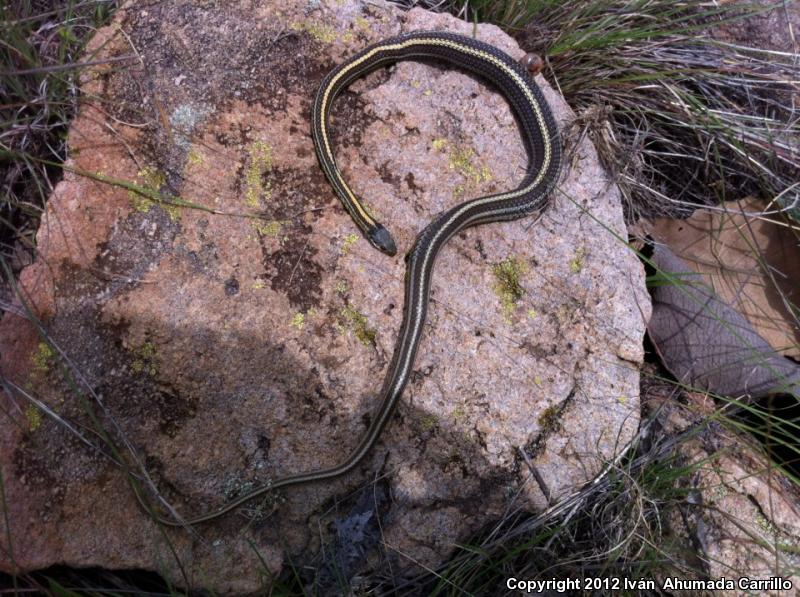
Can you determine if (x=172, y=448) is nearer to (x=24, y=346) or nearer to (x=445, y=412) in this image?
(x=24, y=346)

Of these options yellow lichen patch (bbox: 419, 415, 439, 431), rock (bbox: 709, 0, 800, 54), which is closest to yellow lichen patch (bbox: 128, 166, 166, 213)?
yellow lichen patch (bbox: 419, 415, 439, 431)

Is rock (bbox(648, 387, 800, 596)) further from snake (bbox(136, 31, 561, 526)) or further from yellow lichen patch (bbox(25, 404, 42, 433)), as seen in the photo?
yellow lichen patch (bbox(25, 404, 42, 433))

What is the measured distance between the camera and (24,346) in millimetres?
3115

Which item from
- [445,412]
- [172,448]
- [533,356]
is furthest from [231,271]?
[533,356]

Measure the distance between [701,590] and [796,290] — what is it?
2029 millimetres

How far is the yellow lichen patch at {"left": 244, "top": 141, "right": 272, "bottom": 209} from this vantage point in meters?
3.48

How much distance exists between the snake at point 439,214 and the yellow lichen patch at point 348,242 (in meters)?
0.07

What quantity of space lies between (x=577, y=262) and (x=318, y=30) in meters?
2.22

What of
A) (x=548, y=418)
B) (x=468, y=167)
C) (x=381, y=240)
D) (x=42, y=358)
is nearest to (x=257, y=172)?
(x=381, y=240)

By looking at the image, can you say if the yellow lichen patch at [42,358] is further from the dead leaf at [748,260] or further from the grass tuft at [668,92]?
the dead leaf at [748,260]

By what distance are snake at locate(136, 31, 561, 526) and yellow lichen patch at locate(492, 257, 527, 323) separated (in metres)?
0.31

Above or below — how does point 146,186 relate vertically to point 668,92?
below

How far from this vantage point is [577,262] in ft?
12.1

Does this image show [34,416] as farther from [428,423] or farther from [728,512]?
[728,512]
